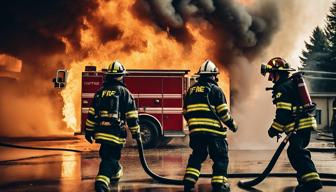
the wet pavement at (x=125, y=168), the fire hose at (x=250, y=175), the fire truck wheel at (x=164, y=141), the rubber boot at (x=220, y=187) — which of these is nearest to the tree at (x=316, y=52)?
the fire truck wheel at (x=164, y=141)

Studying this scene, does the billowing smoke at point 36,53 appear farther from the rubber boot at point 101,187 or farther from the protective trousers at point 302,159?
the protective trousers at point 302,159

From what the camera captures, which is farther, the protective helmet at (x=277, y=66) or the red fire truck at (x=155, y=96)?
the red fire truck at (x=155, y=96)

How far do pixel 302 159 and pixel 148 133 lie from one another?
24.5 feet

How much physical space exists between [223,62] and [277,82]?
457 inches

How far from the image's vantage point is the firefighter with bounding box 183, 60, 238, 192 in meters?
6.23

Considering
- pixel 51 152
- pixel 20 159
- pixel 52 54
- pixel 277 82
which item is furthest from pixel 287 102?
pixel 52 54

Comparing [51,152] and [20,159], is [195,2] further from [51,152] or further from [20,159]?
[20,159]

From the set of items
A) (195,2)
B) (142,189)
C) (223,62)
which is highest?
(195,2)

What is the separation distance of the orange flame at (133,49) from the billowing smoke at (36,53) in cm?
73

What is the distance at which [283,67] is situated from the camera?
21.4 ft

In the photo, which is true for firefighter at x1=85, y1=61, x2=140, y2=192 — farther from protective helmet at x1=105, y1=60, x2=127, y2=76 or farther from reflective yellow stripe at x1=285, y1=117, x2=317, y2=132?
reflective yellow stripe at x1=285, y1=117, x2=317, y2=132

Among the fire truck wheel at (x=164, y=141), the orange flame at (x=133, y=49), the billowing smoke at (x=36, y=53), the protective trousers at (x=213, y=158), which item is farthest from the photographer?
the billowing smoke at (x=36, y=53)

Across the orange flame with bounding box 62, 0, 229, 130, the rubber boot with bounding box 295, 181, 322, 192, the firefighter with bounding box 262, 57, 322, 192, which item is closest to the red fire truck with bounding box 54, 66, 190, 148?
the orange flame with bounding box 62, 0, 229, 130

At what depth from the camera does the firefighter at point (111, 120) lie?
6.38m
